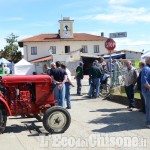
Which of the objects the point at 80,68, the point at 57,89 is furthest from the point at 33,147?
the point at 80,68

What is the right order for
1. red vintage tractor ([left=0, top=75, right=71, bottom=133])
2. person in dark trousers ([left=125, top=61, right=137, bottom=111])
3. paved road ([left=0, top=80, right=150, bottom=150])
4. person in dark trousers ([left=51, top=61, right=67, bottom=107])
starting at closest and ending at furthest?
1. paved road ([left=0, top=80, right=150, bottom=150])
2. red vintage tractor ([left=0, top=75, right=71, bottom=133])
3. person in dark trousers ([left=51, top=61, right=67, bottom=107])
4. person in dark trousers ([left=125, top=61, right=137, bottom=111])

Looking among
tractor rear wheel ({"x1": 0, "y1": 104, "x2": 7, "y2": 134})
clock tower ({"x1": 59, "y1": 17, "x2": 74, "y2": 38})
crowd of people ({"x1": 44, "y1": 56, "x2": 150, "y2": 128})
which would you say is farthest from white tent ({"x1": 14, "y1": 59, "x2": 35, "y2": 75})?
tractor rear wheel ({"x1": 0, "y1": 104, "x2": 7, "y2": 134})

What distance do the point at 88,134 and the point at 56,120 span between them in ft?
2.83

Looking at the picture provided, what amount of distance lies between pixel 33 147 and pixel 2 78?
2331 mm

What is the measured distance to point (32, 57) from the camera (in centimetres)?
6856

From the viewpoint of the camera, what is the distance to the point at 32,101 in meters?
9.70

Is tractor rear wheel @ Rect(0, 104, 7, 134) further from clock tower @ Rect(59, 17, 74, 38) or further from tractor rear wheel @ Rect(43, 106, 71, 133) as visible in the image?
clock tower @ Rect(59, 17, 74, 38)

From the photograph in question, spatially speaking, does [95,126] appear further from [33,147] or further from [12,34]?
[12,34]

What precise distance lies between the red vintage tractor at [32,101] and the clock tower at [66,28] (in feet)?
198

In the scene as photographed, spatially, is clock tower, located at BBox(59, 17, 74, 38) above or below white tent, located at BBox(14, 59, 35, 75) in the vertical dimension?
above

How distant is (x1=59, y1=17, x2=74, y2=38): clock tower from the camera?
69.6 meters

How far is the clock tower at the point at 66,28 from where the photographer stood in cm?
6962

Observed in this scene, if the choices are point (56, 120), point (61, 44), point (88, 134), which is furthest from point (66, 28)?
point (88, 134)

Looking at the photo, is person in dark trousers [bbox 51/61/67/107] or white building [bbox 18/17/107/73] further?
white building [bbox 18/17/107/73]
